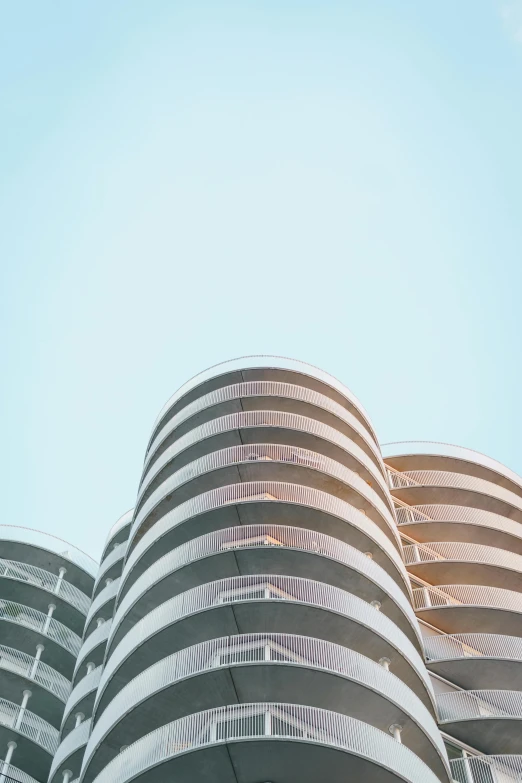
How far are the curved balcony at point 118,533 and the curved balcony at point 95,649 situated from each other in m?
6.27

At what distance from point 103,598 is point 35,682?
3946 millimetres

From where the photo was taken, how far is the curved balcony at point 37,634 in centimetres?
3697

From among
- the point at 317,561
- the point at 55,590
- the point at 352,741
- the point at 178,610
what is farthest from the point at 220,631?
the point at 55,590

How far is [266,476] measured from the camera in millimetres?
32438

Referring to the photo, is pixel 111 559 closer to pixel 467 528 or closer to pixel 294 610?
pixel 467 528

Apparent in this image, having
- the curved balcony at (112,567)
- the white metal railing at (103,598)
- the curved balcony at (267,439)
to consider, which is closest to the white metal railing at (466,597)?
the curved balcony at (267,439)

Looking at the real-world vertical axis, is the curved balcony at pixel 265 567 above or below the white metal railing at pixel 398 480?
below

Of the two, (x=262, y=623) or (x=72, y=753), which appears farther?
(x=72, y=753)

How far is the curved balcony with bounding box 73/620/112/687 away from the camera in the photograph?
113 feet

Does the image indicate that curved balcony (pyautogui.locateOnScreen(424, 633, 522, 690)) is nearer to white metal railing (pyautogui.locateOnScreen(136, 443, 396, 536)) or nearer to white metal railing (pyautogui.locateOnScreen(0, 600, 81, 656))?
→ white metal railing (pyautogui.locateOnScreen(136, 443, 396, 536))

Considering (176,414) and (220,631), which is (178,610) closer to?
(220,631)

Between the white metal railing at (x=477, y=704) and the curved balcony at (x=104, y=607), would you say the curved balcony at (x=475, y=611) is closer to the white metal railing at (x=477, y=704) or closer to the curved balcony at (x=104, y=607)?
the white metal railing at (x=477, y=704)

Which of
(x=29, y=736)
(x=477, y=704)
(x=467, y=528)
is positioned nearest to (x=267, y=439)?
(x=467, y=528)

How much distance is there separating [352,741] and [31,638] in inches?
727
